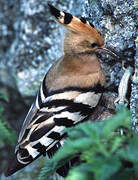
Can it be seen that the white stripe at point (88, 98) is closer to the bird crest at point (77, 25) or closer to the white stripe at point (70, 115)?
the white stripe at point (70, 115)

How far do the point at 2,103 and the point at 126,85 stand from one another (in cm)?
174

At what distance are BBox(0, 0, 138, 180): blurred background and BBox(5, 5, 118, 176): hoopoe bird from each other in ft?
0.63

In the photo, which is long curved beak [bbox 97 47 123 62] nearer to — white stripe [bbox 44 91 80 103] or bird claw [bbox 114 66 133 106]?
bird claw [bbox 114 66 133 106]

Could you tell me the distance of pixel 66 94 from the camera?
2145 millimetres

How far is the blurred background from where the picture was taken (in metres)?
2.23

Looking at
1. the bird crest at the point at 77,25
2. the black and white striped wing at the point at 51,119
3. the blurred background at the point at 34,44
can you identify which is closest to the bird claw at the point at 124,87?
the blurred background at the point at 34,44

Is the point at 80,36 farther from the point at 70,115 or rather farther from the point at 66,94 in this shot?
the point at 70,115

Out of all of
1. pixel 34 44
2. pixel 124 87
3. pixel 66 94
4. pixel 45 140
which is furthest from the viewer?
pixel 34 44

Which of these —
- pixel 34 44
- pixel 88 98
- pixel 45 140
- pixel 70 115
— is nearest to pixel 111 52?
pixel 88 98

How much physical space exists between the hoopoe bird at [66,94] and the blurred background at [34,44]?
0.19 m

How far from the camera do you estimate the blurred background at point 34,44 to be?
87.7 inches

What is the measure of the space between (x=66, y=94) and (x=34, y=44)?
1198 mm

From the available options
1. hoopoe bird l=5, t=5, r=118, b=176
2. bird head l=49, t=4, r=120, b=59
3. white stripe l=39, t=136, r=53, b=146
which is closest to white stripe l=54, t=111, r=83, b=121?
hoopoe bird l=5, t=5, r=118, b=176

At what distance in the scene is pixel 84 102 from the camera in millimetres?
2123
